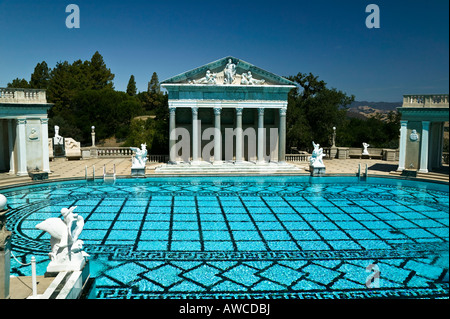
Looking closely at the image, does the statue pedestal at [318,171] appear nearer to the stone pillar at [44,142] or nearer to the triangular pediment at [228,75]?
the triangular pediment at [228,75]

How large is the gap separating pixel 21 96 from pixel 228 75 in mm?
12340

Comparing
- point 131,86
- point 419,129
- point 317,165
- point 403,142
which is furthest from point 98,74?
point 419,129

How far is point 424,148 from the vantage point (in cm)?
2298

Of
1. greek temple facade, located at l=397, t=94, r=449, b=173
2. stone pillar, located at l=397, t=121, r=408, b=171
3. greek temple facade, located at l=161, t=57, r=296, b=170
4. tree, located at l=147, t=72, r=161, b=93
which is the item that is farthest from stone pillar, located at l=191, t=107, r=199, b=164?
tree, located at l=147, t=72, r=161, b=93

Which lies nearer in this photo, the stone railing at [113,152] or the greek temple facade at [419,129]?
the greek temple facade at [419,129]

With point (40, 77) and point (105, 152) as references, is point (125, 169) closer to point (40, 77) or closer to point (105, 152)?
point (105, 152)

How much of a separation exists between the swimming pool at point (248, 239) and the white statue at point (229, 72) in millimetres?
8681

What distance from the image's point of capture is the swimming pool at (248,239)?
8406 millimetres

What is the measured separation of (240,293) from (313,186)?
44.8 ft

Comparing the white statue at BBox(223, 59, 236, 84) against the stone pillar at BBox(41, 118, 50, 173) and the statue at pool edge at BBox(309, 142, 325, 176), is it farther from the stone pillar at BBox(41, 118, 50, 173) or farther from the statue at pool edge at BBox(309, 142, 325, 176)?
the stone pillar at BBox(41, 118, 50, 173)

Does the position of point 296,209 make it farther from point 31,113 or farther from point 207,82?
point 31,113

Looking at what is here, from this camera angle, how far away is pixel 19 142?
→ 20812 mm

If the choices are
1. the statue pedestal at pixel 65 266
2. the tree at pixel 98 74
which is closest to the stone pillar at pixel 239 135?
the statue pedestal at pixel 65 266
